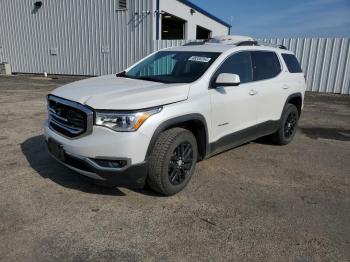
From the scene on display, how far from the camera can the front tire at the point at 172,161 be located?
11.0ft

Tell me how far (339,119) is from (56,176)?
7.56 meters

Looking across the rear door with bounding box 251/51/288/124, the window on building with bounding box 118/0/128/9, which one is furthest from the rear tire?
the window on building with bounding box 118/0/128/9

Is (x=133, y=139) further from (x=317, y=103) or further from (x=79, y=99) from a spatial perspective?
(x=317, y=103)

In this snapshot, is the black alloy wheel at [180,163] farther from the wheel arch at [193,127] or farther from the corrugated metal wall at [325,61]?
the corrugated metal wall at [325,61]

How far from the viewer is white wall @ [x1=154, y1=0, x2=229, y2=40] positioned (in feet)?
57.6

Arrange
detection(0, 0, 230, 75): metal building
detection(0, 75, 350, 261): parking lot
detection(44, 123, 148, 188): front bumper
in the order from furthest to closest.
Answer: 1. detection(0, 0, 230, 75): metal building
2. detection(44, 123, 148, 188): front bumper
3. detection(0, 75, 350, 261): parking lot

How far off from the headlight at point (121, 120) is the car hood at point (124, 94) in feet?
0.20

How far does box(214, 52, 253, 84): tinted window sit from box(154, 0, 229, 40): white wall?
12.8m

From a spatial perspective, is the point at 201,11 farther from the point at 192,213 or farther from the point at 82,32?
the point at 192,213

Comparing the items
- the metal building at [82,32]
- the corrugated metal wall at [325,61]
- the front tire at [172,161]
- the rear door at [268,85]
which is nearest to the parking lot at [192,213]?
the front tire at [172,161]

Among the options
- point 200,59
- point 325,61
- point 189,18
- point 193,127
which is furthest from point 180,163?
point 189,18

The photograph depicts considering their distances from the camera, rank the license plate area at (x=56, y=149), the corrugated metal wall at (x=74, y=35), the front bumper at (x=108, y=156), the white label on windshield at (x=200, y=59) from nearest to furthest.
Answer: the front bumper at (x=108, y=156), the license plate area at (x=56, y=149), the white label on windshield at (x=200, y=59), the corrugated metal wall at (x=74, y=35)

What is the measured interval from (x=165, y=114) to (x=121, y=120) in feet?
1.61

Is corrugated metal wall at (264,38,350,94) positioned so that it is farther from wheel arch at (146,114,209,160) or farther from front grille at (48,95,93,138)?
front grille at (48,95,93,138)
